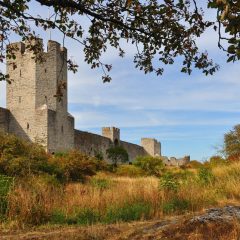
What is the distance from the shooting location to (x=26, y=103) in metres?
33.4

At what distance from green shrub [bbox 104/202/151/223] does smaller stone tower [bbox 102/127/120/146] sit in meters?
37.9

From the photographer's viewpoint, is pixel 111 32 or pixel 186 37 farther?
pixel 111 32

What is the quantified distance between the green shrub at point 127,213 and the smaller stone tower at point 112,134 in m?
37.9

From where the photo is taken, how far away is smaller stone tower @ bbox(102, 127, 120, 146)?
152 feet

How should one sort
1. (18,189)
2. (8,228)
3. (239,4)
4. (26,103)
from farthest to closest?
(26,103) → (18,189) → (8,228) → (239,4)

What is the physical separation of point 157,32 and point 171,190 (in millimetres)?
4436

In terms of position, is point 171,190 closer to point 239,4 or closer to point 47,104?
point 239,4

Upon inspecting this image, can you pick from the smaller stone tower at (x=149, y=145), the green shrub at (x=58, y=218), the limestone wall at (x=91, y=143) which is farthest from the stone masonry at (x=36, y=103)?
the green shrub at (x=58, y=218)

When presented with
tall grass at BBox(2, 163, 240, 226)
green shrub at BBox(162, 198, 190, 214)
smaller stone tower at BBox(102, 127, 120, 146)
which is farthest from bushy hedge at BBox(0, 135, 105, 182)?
smaller stone tower at BBox(102, 127, 120, 146)

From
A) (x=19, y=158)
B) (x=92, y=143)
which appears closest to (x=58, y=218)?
(x=19, y=158)

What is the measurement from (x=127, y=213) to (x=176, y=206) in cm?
113

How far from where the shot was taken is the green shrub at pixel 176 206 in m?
8.38

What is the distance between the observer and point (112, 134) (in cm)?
4650

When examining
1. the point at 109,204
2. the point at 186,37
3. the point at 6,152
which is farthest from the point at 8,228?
the point at 6,152
